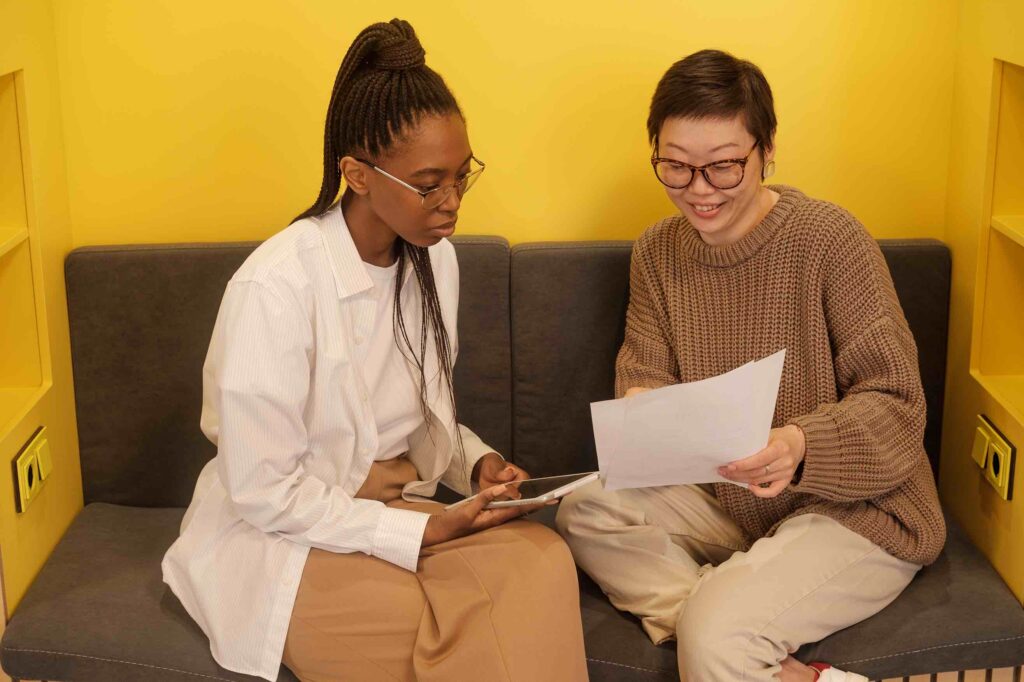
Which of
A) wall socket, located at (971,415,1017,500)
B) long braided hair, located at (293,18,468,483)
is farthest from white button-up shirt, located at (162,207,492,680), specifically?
wall socket, located at (971,415,1017,500)

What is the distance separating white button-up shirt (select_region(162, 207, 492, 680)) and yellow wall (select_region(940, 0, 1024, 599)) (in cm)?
102

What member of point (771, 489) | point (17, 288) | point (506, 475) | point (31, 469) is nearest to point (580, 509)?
point (506, 475)

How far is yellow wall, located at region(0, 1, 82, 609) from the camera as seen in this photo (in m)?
2.16

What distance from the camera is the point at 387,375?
210 centimetres

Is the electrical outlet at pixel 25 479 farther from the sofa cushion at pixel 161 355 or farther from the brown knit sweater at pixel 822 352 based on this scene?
the brown knit sweater at pixel 822 352

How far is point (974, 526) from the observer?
7.68 feet

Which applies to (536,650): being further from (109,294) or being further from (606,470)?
(109,294)

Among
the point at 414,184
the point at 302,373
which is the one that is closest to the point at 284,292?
the point at 302,373

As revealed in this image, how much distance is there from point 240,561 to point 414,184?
2.10 ft

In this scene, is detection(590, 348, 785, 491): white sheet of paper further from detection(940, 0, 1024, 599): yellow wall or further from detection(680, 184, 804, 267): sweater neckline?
detection(940, 0, 1024, 599): yellow wall

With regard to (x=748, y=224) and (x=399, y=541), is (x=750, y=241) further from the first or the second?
(x=399, y=541)

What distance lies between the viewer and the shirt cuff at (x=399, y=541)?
1928 millimetres

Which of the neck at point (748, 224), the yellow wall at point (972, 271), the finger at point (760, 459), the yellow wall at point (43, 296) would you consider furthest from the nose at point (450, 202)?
the yellow wall at point (972, 271)

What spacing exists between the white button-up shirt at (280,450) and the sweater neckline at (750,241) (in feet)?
1.86
